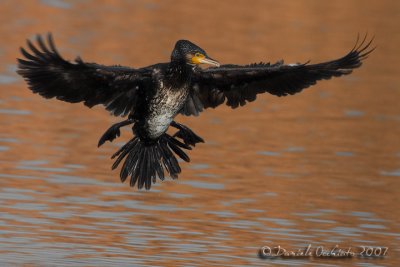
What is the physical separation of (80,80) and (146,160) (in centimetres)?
104

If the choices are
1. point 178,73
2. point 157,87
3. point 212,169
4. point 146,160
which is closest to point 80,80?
point 157,87

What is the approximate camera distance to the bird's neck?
9.56 meters

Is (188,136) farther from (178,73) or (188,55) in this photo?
(188,55)

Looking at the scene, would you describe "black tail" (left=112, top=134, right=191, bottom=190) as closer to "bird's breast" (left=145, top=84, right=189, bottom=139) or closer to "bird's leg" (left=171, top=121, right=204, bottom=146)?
"bird's leg" (left=171, top=121, right=204, bottom=146)

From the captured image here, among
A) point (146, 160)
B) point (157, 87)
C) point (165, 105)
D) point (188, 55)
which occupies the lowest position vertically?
point (146, 160)

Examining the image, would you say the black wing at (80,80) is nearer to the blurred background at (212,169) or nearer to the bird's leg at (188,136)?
the bird's leg at (188,136)

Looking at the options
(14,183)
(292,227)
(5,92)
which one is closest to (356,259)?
(292,227)

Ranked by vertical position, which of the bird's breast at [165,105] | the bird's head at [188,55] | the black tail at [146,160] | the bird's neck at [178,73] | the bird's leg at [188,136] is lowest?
the black tail at [146,160]

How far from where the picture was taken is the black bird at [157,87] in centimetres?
920

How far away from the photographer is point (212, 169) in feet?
41.0

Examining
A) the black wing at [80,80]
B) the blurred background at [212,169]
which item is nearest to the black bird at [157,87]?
the black wing at [80,80]

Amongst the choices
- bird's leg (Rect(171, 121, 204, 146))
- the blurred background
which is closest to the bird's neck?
bird's leg (Rect(171, 121, 204, 146))

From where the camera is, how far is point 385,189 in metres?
12.1

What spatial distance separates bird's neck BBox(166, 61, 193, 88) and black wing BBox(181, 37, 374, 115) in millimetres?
584
